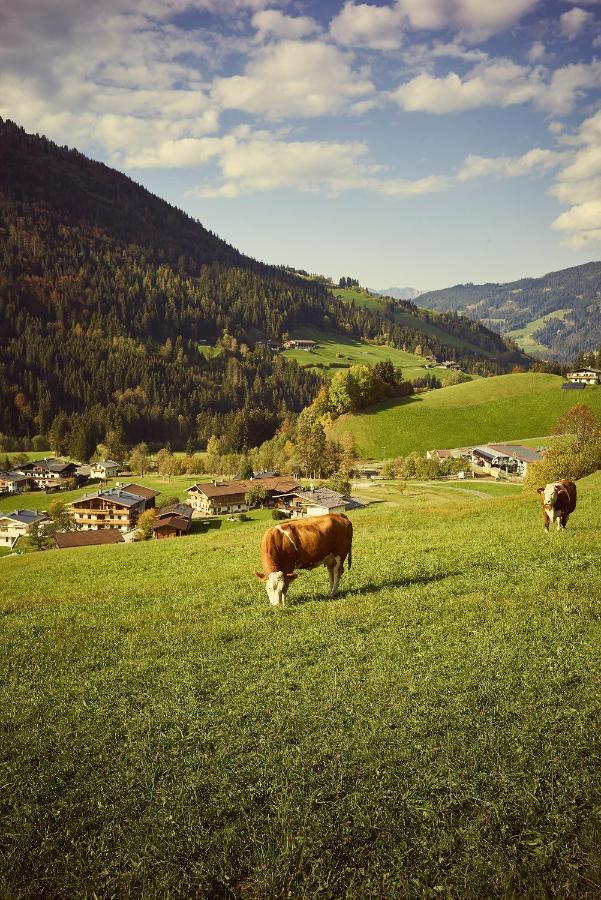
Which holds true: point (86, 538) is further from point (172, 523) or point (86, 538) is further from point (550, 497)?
point (550, 497)

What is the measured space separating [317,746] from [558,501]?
19.1 m

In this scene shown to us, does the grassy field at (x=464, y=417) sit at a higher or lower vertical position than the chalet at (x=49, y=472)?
higher

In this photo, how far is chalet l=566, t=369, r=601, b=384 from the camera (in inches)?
6245

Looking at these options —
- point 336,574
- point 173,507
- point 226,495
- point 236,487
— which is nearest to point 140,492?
point 173,507

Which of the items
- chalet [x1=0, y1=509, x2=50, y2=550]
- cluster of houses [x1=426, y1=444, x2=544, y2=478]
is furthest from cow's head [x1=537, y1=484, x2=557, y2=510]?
chalet [x1=0, y1=509, x2=50, y2=550]

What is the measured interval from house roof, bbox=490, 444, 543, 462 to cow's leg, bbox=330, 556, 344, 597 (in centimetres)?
9902

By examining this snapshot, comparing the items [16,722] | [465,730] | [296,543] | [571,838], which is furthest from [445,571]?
[16,722]

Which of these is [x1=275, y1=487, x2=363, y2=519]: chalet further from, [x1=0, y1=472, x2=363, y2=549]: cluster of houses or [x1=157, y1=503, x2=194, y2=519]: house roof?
[x1=157, y1=503, x2=194, y2=519]: house roof

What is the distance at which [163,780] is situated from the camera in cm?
839

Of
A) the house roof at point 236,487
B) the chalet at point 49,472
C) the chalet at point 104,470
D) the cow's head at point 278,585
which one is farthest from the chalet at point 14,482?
the cow's head at point 278,585

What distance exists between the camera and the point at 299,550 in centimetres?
1672

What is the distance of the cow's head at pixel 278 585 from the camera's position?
1642 centimetres

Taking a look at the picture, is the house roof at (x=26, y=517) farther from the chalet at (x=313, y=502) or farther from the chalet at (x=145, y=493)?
the chalet at (x=313, y=502)

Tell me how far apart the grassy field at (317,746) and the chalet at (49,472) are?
13177 centimetres
